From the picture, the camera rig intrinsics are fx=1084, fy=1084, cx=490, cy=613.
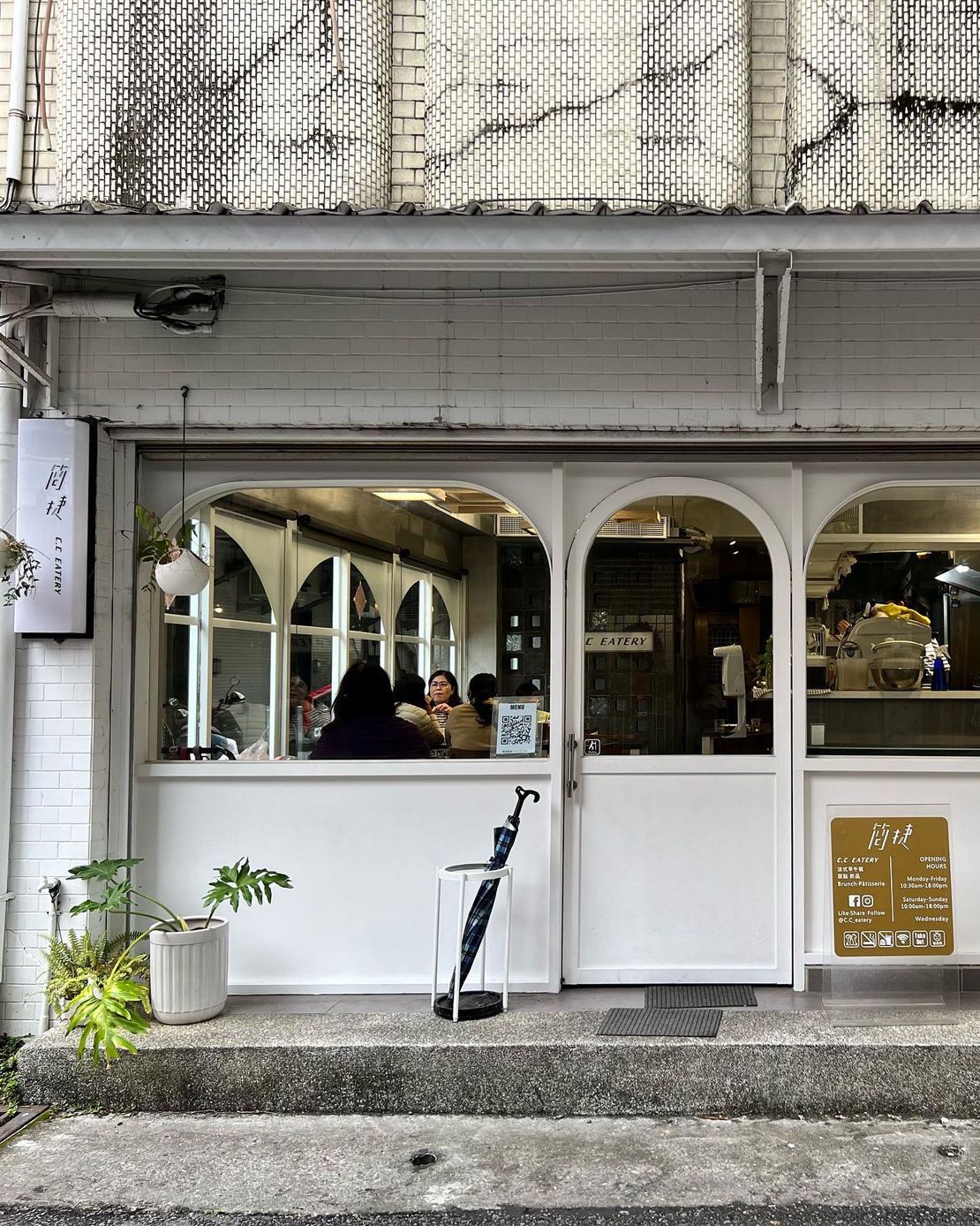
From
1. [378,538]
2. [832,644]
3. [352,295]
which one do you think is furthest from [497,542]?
[832,644]

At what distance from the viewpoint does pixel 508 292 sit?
5238 mm

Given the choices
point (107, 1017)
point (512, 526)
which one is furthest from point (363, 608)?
point (107, 1017)

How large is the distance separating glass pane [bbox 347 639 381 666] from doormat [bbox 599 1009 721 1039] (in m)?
2.05

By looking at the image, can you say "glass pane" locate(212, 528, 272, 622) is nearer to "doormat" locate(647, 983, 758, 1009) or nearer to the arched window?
the arched window

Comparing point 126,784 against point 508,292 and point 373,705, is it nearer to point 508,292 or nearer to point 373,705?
point 373,705

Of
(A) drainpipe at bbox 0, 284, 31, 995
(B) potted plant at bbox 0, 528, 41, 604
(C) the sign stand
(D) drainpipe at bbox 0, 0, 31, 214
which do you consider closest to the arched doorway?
(C) the sign stand

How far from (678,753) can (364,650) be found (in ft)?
5.53

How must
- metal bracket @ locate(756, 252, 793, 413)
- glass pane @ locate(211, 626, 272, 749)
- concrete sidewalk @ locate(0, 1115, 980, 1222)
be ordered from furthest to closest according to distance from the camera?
glass pane @ locate(211, 626, 272, 749)
metal bracket @ locate(756, 252, 793, 413)
concrete sidewalk @ locate(0, 1115, 980, 1222)

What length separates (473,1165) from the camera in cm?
412

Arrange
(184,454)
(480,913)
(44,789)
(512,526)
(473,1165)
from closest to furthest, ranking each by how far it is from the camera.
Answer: (473,1165), (480,913), (44,789), (184,454), (512,526)

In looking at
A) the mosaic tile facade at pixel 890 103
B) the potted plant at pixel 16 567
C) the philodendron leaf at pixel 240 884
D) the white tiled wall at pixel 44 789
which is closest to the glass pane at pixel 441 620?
the philodendron leaf at pixel 240 884

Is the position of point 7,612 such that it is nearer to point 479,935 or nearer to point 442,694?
point 442,694

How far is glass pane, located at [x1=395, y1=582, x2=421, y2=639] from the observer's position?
214 inches

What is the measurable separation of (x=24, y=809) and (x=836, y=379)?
14.4ft
